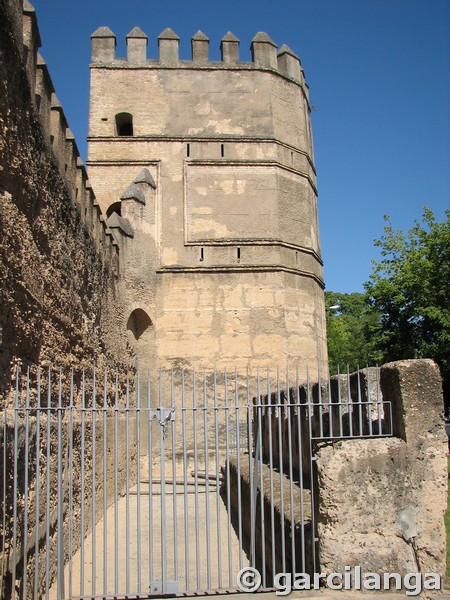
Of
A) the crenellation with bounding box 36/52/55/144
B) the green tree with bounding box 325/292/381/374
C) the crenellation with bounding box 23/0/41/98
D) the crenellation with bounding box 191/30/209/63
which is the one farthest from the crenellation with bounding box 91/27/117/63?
the green tree with bounding box 325/292/381/374

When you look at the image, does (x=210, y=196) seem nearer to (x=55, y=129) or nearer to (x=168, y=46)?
(x=168, y=46)

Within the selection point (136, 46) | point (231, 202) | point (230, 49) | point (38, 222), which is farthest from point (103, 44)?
point (38, 222)

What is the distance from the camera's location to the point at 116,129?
1730cm

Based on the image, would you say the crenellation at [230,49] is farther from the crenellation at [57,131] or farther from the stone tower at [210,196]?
the crenellation at [57,131]

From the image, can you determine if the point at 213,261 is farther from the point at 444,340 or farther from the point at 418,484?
the point at 418,484

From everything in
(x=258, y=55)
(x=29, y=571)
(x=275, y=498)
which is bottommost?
(x=29, y=571)

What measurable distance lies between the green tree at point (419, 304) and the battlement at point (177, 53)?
699 cm

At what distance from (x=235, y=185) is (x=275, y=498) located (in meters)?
11.7

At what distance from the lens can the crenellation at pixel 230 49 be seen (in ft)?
58.3

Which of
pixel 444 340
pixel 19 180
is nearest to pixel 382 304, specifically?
pixel 444 340

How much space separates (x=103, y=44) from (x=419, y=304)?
1220 centimetres

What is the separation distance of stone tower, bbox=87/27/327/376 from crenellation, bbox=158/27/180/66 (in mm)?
38

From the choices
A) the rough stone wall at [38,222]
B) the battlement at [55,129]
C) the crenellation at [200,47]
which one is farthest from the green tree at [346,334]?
the rough stone wall at [38,222]

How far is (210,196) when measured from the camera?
55.2 ft
